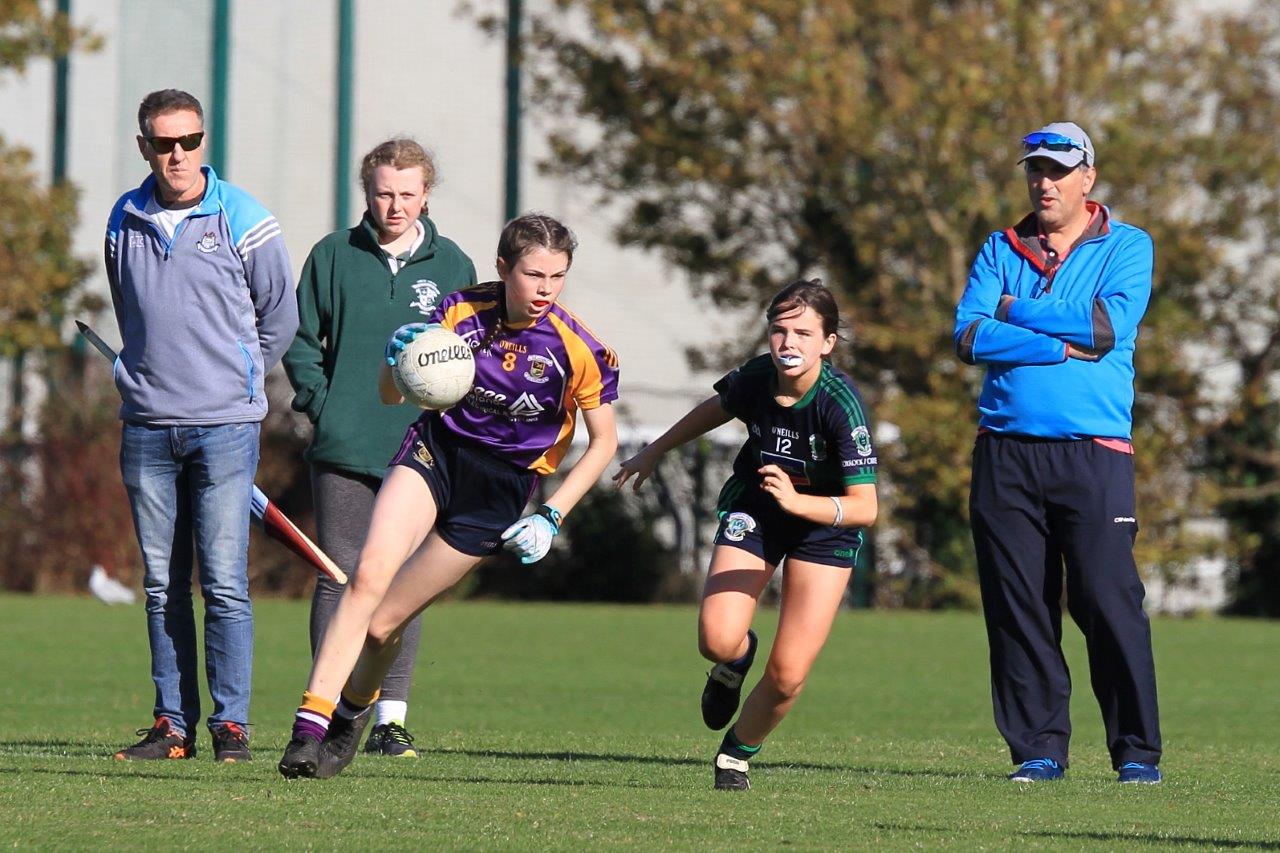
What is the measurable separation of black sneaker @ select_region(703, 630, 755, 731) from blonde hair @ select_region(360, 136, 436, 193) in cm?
212

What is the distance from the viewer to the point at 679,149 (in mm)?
20172

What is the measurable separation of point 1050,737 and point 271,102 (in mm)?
18182

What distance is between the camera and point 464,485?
6848 mm

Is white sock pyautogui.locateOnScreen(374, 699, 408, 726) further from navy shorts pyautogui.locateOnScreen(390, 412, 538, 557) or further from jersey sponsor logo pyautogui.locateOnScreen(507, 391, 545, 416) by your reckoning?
jersey sponsor logo pyautogui.locateOnScreen(507, 391, 545, 416)

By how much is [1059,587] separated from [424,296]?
261 cm

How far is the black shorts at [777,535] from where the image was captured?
696 centimetres

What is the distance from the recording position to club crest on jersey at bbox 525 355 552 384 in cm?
685

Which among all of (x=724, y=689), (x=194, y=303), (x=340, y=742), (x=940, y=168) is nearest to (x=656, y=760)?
(x=724, y=689)

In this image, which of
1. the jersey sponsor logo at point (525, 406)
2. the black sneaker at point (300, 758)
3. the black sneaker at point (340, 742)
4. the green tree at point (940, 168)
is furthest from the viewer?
the green tree at point (940, 168)

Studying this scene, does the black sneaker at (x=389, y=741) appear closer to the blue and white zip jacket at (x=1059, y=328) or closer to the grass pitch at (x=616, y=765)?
the grass pitch at (x=616, y=765)

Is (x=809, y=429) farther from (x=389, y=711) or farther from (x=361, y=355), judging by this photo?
(x=389, y=711)

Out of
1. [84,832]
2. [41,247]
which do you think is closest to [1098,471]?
[84,832]

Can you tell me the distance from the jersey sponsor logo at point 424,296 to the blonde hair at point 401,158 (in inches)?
15.1

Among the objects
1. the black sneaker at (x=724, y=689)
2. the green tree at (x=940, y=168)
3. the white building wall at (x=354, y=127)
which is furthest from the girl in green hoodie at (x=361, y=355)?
the white building wall at (x=354, y=127)
